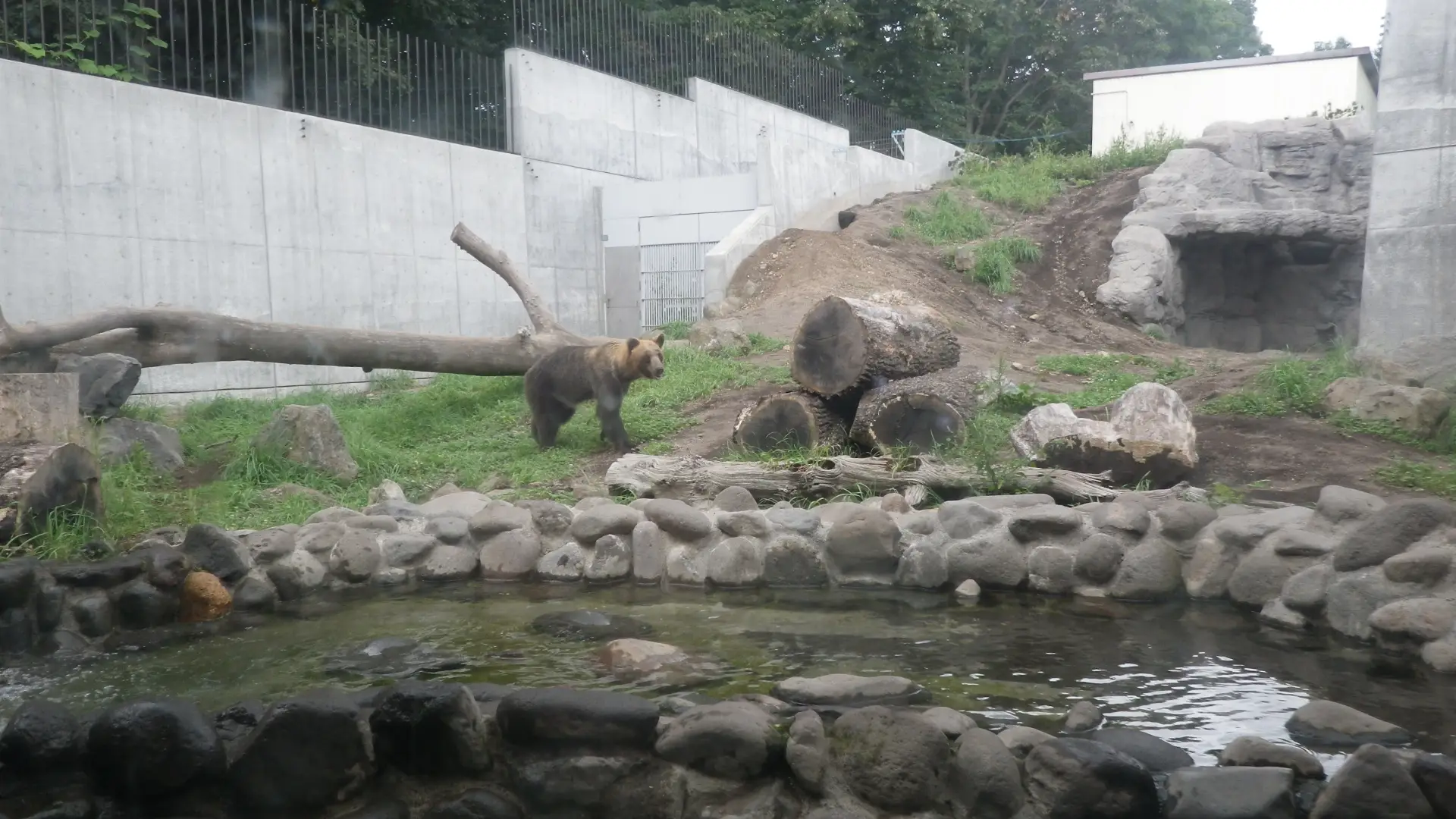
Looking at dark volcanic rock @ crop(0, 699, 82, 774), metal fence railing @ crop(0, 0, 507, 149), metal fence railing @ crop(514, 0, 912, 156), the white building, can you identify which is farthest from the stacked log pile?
the white building

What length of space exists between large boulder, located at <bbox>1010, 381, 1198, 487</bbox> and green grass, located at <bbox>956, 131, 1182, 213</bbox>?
10.8 metres

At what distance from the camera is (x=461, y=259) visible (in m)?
13.3

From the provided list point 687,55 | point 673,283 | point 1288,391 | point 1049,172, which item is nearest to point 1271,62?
point 1049,172

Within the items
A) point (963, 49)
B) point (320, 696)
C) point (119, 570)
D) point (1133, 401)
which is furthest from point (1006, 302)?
point (963, 49)

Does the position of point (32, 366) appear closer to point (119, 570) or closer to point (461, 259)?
point (119, 570)

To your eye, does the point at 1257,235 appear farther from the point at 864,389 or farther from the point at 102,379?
the point at 102,379

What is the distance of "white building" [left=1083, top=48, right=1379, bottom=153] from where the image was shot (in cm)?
1881

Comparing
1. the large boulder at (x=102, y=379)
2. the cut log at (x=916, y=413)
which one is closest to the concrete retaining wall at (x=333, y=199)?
the large boulder at (x=102, y=379)

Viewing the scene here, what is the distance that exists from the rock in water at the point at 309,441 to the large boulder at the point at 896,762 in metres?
5.61

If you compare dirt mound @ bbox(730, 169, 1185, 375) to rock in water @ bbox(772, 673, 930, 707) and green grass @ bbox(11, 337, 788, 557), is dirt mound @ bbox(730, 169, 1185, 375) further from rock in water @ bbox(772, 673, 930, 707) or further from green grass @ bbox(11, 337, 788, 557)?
rock in water @ bbox(772, 673, 930, 707)

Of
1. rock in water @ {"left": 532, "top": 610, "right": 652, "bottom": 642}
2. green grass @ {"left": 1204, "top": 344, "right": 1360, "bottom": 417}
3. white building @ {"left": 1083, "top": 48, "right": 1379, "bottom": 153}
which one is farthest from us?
white building @ {"left": 1083, "top": 48, "right": 1379, "bottom": 153}

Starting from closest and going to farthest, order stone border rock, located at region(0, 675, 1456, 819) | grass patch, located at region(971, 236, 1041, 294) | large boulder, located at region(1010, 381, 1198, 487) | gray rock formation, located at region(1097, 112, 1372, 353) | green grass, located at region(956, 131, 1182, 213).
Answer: stone border rock, located at region(0, 675, 1456, 819), large boulder, located at region(1010, 381, 1198, 487), grass patch, located at region(971, 236, 1041, 294), gray rock formation, located at region(1097, 112, 1372, 353), green grass, located at region(956, 131, 1182, 213)

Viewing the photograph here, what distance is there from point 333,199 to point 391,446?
13.1ft

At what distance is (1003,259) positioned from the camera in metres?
14.4
